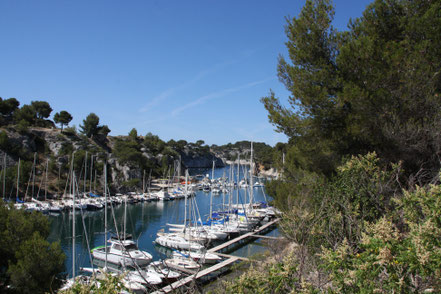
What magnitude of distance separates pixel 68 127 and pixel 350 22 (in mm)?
63424

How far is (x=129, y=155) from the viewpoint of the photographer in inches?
2039

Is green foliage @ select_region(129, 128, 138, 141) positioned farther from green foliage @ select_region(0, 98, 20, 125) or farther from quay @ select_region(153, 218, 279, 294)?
quay @ select_region(153, 218, 279, 294)

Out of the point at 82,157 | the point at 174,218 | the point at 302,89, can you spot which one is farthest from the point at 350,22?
the point at 82,157

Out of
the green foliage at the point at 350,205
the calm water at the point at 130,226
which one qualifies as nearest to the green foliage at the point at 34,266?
the calm water at the point at 130,226

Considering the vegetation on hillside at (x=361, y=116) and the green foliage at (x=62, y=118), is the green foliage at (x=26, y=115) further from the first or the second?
the vegetation on hillside at (x=361, y=116)

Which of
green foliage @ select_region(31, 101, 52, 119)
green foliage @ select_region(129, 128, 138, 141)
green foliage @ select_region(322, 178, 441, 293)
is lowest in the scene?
green foliage @ select_region(322, 178, 441, 293)

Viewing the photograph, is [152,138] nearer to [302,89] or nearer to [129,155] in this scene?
[129,155]

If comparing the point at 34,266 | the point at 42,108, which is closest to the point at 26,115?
the point at 42,108

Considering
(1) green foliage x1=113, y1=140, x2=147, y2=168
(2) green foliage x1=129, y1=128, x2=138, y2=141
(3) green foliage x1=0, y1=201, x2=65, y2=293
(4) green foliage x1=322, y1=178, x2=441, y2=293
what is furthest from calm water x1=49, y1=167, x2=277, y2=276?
(2) green foliage x1=129, y1=128, x2=138, y2=141

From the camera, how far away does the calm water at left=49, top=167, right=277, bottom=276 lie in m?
21.0

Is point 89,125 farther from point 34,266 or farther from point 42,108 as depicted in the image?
point 34,266

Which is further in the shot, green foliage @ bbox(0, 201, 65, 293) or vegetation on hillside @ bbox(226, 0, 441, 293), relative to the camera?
green foliage @ bbox(0, 201, 65, 293)

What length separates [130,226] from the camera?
29203 mm

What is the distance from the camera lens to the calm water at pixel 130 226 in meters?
21.0
